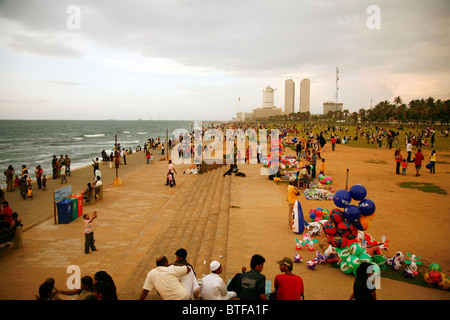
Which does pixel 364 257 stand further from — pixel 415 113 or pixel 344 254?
pixel 415 113

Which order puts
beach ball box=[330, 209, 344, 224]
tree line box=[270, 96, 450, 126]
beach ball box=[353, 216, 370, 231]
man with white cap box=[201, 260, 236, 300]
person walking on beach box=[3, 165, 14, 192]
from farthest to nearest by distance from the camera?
tree line box=[270, 96, 450, 126] < person walking on beach box=[3, 165, 14, 192] < beach ball box=[330, 209, 344, 224] < beach ball box=[353, 216, 370, 231] < man with white cap box=[201, 260, 236, 300]

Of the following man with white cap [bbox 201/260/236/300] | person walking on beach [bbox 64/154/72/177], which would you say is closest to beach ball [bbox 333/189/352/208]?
man with white cap [bbox 201/260/236/300]

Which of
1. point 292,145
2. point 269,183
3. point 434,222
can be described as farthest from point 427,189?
point 292,145

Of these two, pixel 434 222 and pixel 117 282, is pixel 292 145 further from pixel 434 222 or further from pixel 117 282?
pixel 117 282

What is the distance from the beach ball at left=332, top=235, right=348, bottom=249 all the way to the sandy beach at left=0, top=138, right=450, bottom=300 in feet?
1.79

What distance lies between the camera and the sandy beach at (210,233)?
6180mm

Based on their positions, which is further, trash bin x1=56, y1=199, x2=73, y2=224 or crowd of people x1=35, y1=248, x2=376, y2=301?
trash bin x1=56, y1=199, x2=73, y2=224

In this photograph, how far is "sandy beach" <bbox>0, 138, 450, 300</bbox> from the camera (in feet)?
20.3

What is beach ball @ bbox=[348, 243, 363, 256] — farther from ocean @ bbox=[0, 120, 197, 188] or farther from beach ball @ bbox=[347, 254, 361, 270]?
ocean @ bbox=[0, 120, 197, 188]

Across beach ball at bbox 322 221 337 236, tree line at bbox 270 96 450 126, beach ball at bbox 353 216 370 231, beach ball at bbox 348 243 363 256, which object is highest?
tree line at bbox 270 96 450 126

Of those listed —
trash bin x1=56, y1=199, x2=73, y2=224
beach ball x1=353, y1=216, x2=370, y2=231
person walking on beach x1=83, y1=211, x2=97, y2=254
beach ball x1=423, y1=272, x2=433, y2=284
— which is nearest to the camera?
beach ball x1=423, y1=272, x2=433, y2=284
